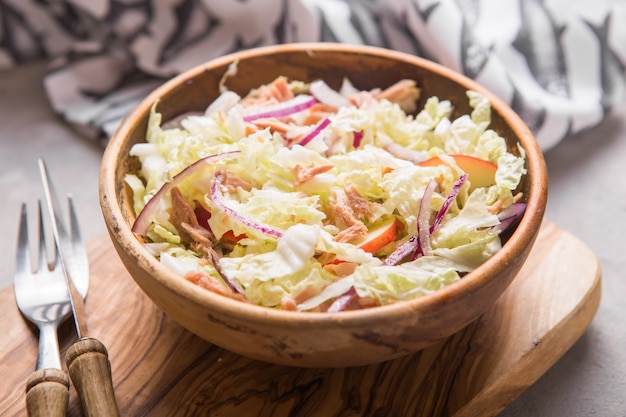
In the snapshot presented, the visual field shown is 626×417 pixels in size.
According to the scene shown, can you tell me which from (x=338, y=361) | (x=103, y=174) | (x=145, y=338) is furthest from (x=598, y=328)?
(x=103, y=174)

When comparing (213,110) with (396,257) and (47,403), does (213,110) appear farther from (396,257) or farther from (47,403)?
(47,403)

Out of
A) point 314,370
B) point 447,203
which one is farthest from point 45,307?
point 447,203

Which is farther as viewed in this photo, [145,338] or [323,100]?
[323,100]

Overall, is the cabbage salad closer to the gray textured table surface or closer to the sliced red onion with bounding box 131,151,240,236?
the sliced red onion with bounding box 131,151,240,236

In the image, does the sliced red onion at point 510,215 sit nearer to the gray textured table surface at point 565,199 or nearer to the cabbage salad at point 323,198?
the cabbage salad at point 323,198

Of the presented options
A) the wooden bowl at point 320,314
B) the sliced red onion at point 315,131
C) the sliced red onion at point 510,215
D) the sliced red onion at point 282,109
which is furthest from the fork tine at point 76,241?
the sliced red onion at point 510,215

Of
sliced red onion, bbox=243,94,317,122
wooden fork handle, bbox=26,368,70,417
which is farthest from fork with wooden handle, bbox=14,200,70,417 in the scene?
sliced red onion, bbox=243,94,317,122

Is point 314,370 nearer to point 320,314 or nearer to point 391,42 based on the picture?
point 320,314
